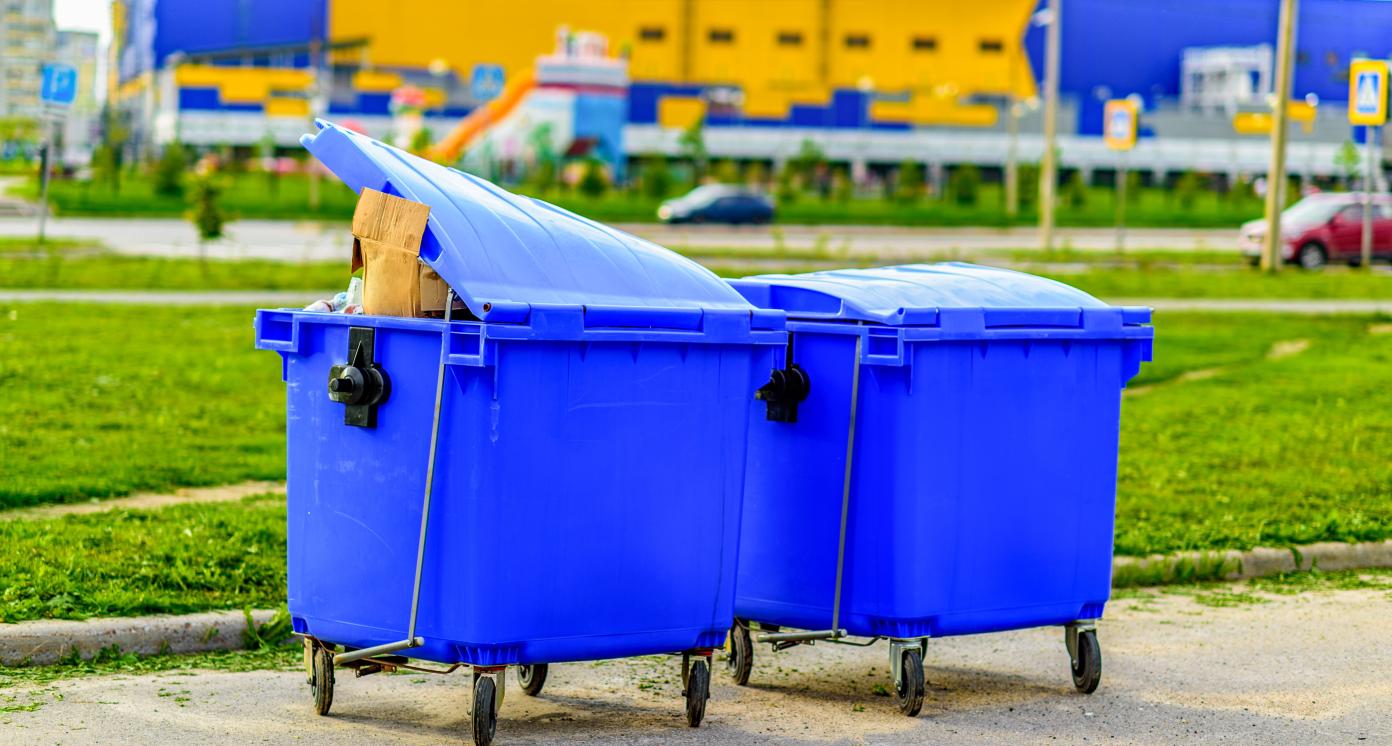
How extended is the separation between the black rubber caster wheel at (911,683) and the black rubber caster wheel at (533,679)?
1110mm

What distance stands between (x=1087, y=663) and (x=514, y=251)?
2401mm

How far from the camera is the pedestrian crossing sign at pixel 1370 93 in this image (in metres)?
25.8

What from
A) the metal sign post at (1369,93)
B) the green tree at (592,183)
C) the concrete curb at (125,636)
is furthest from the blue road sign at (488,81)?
the concrete curb at (125,636)

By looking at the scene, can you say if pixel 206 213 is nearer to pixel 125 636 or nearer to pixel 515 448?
pixel 125 636

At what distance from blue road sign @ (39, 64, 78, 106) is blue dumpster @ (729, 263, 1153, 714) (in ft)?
61.3

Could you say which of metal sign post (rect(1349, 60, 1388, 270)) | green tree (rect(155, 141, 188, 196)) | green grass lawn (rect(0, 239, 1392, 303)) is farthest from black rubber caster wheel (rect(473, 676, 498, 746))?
green tree (rect(155, 141, 188, 196))

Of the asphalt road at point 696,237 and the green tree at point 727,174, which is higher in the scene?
the green tree at point 727,174

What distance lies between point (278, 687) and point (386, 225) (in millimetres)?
1613

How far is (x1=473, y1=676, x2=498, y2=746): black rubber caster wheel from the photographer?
188 inches

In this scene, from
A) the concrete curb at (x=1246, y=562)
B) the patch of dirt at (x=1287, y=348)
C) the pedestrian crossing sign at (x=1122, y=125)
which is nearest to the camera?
the concrete curb at (x=1246, y=562)

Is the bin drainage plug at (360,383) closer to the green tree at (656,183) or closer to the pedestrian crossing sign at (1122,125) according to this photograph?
the pedestrian crossing sign at (1122,125)

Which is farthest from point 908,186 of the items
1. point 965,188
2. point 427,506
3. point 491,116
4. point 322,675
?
point 427,506

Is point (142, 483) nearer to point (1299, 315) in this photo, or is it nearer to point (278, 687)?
point (278, 687)

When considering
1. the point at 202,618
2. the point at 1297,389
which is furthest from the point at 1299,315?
the point at 202,618
